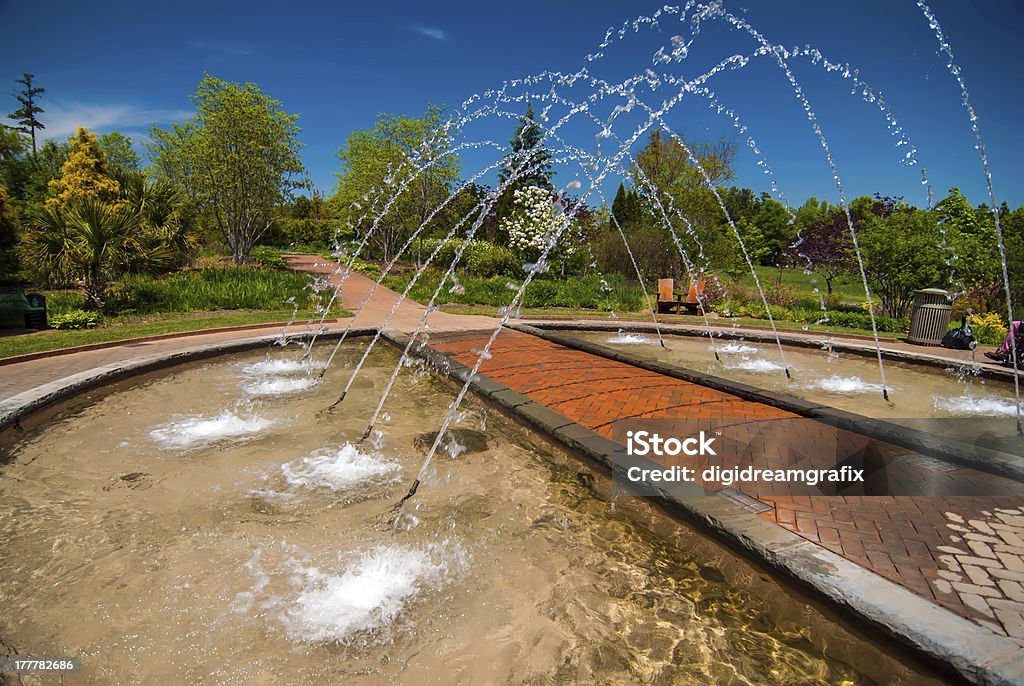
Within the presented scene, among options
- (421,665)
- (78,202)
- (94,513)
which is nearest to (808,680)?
(421,665)

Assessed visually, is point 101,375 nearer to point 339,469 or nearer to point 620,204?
point 339,469

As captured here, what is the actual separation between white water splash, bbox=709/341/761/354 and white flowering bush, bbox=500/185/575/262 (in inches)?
498

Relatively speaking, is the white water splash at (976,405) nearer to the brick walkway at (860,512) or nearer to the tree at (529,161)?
the brick walkway at (860,512)

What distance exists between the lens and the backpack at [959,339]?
35.8 feet

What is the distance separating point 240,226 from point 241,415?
24443 millimetres

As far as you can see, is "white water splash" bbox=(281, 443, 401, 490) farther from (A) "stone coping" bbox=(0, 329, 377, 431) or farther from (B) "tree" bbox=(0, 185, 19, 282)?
(B) "tree" bbox=(0, 185, 19, 282)

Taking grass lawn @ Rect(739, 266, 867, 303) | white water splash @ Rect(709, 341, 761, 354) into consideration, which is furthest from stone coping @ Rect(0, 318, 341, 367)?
grass lawn @ Rect(739, 266, 867, 303)

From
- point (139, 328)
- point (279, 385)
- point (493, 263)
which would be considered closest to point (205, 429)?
point (279, 385)

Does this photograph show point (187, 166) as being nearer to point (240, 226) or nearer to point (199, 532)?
point (240, 226)

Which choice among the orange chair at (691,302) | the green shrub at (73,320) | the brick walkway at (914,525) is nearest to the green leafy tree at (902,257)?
the orange chair at (691,302)

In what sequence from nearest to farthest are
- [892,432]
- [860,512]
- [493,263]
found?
1. [860,512]
2. [892,432]
3. [493,263]

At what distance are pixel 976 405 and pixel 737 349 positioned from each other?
4.39 metres

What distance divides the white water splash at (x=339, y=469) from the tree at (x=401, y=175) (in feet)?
85.7

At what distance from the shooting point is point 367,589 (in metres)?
2.93
